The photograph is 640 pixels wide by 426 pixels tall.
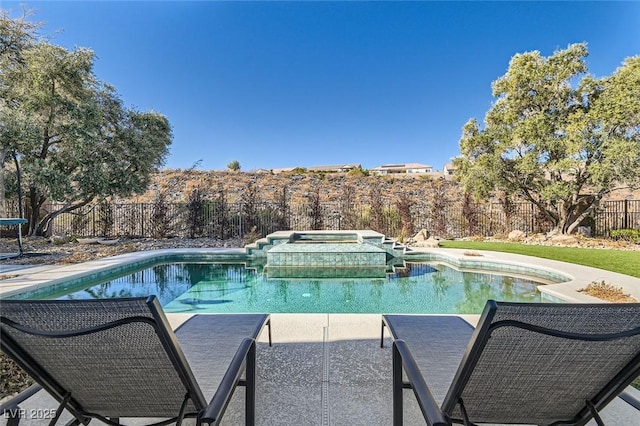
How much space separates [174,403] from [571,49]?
14520 millimetres

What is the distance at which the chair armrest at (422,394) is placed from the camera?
115cm

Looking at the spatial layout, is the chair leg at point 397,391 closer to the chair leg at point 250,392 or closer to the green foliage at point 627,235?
the chair leg at point 250,392

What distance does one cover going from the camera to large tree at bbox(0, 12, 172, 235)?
32.3 feet

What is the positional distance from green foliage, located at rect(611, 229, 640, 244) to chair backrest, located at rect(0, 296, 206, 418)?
13.8 m

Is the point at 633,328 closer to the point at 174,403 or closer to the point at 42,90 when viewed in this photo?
the point at 174,403

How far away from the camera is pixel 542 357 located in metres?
1.25

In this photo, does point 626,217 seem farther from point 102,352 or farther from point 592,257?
point 102,352

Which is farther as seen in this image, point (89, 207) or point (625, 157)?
point (89, 207)

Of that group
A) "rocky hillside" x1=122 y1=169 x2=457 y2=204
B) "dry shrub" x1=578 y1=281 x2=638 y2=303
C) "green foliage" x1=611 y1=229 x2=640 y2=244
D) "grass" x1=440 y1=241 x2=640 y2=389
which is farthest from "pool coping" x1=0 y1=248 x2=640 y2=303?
"rocky hillside" x1=122 y1=169 x2=457 y2=204

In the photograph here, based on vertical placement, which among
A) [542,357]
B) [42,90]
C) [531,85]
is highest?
[531,85]

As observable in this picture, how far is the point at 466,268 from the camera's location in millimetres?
7551

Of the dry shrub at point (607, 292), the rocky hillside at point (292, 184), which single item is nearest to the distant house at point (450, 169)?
the rocky hillside at point (292, 184)

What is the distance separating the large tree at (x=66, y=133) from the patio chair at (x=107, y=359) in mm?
11643

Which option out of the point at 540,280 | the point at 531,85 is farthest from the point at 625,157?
the point at 540,280
